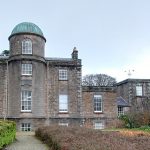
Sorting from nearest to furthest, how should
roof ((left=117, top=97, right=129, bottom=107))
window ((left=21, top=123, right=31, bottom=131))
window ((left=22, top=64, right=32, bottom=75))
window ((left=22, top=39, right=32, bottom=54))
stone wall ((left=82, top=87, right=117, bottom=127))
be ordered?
window ((left=21, top=123, right=31, bottom=131))
window ((left=22, top=64, right=32, bottom=75))
window ((left=22, top=39, right=32, bottom=54))
stone wall ((left=82, top=87, right=117, bottom=127))
roof ((left=117, top=97, right=129, bottom=107))

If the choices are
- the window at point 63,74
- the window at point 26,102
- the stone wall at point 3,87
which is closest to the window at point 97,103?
the window at point 63,74

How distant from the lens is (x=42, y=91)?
40.1 meters

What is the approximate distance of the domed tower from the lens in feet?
128

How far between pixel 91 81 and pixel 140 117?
45018mm

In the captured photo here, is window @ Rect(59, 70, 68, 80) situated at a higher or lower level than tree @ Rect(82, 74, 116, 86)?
lower

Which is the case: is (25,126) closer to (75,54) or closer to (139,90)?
(75,54)

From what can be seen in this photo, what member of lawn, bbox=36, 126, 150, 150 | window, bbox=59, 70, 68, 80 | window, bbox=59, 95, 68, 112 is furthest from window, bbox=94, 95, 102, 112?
lawn, bbox=36, 126, 150, 150

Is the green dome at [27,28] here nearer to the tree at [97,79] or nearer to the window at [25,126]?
the window at [25,126]

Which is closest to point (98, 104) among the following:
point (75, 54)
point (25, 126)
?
point (75, 54)

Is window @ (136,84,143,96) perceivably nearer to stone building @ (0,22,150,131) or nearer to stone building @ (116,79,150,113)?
stone building @ (116,79,150,113)

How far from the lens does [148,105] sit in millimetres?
49500

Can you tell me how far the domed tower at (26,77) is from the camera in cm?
3900

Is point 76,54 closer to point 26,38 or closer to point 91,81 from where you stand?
point 26,38

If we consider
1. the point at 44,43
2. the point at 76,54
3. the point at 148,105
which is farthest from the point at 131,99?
the point at 44,43
